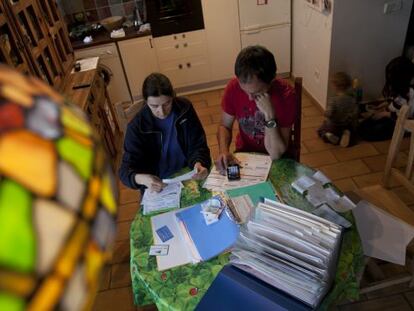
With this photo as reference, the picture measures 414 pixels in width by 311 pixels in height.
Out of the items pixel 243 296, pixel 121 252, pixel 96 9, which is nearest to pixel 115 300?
pixel 121 252

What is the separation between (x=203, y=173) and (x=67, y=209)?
1.28 m

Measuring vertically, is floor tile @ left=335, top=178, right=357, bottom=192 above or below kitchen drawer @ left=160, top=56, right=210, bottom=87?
below

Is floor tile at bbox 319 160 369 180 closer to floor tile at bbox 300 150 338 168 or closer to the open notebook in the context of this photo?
floor tile at bbox 300 150 338 168

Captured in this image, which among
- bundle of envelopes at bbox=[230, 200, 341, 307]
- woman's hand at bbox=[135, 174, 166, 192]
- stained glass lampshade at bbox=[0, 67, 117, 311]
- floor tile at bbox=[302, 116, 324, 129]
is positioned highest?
stained glass lampshade at bbox=[0, 67, 117, 311]

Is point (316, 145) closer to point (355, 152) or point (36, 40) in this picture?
point (355, 152)

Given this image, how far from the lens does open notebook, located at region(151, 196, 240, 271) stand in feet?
3.74

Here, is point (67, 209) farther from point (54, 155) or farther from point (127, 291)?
point (127, 291)

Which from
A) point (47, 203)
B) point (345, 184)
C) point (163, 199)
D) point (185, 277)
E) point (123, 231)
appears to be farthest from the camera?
point (345, 184)

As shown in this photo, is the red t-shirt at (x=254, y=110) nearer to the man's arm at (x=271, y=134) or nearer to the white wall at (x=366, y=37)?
the man's arm at (x=271, y=134)

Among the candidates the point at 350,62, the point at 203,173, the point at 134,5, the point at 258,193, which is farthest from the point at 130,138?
the point at 134,5

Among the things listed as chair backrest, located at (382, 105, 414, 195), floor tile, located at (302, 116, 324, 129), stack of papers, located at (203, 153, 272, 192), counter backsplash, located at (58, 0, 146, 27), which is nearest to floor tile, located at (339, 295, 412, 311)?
chair backrest, located at (382, 105, 414, 195)

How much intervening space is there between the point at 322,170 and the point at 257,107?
3.92ft

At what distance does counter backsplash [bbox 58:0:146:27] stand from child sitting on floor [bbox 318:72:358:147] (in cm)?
224

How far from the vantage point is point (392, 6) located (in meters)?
2.79
